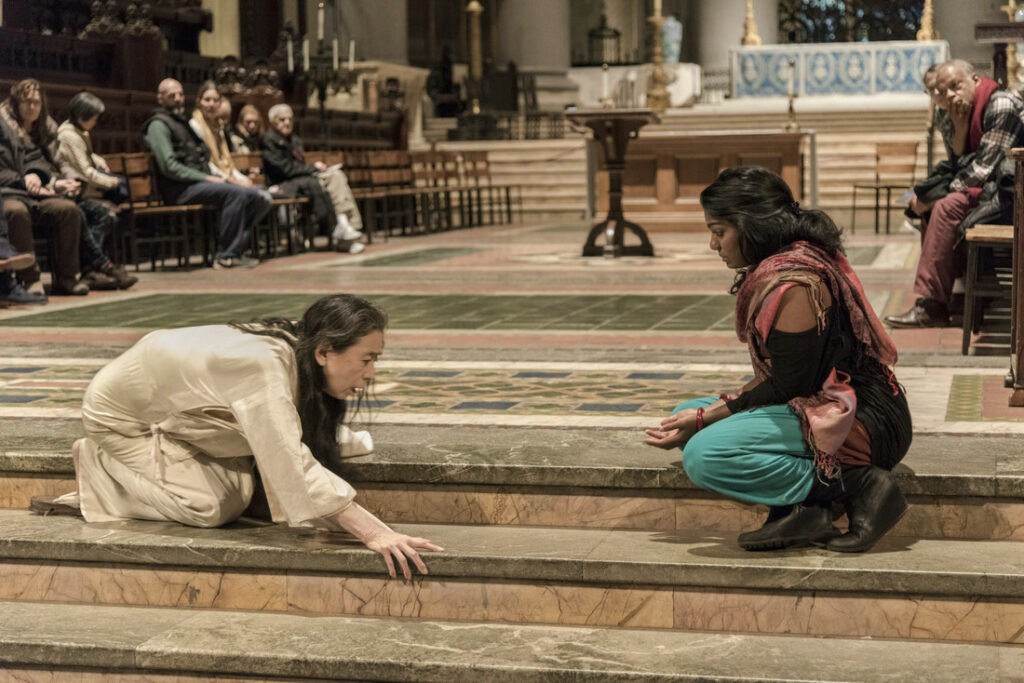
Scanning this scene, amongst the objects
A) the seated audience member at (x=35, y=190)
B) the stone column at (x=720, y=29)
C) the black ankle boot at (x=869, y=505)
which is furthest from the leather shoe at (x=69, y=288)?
the stone column at (x=720, y=29)

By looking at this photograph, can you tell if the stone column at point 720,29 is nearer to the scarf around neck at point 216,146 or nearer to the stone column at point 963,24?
the stone column at point 963,24

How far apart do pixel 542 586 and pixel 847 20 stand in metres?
24.4

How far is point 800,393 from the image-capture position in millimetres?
3273

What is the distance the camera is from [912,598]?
320 centimetres

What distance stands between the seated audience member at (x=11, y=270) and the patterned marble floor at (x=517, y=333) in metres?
0.16

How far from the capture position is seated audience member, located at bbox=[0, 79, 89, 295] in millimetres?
8281

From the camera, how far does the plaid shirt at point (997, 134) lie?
20.6ft

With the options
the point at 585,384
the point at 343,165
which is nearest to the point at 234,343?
the point at 585,384

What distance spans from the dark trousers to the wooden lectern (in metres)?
3.54

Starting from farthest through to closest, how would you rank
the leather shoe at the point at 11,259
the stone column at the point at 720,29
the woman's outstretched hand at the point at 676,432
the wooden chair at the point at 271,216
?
the stone column at the point at 720,29 → the wooden chair at the point at 271,216 → the leather shoe at the point at 11,259 → the woman's outstretched hand at the point at 676,432

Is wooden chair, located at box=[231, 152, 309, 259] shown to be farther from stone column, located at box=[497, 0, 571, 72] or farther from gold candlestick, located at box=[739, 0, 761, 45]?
gold candlestick, located at box=[739, 0, 761, 45]

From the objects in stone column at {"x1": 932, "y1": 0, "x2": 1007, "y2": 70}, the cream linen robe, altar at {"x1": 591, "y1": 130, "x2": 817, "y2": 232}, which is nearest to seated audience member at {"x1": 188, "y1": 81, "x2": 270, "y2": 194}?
altar at {"x1": 591, "y1": 130, "x2": 817, "y2": 232}

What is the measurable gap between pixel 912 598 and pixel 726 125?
1778 centimetres

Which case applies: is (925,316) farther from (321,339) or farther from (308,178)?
(308,178)
